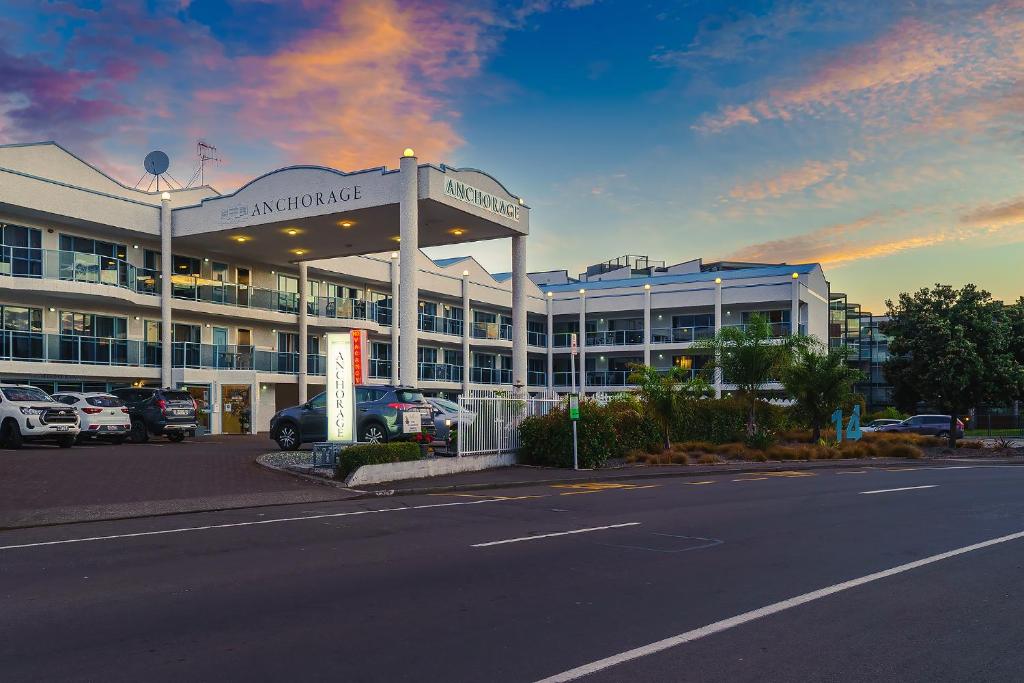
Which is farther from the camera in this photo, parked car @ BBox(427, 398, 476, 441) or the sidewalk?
parked car @ BBox(427, 398, 476, 441)

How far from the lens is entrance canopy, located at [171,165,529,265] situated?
93.1 feet

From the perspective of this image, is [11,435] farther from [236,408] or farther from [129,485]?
[236,408]

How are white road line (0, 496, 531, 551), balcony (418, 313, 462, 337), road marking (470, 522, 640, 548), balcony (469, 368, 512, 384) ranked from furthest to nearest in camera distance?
1. balcony (469, 368, 512, 384)
2. balcony (418, 313, 462, 337)
3. white road line (0, 496, 531, 551)
4. road marking (470, 522, 640, 548)

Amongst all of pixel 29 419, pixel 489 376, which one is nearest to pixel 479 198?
pixel 29 419

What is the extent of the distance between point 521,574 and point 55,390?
92.9 ft

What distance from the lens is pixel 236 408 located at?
37531mm

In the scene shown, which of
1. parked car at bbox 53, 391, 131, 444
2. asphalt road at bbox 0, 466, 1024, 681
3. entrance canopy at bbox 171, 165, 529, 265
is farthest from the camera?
entrance canopy at bbox 171, 165, 529, 265

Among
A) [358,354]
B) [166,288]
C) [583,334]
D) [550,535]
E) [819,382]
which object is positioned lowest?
[550,535]

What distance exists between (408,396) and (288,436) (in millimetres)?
3914

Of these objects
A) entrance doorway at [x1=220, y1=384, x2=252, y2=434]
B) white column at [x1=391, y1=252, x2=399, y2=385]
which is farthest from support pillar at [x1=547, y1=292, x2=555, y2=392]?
entrance doorway at [x1=220, y1=384, x2=252, y2=434]

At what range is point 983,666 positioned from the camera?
5617mm

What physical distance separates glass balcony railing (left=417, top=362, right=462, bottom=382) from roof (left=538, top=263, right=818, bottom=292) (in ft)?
42.0

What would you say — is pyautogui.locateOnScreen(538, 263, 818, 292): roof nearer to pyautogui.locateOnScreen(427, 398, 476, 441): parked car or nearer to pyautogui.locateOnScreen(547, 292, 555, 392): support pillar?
pyautogui.locateOnScreen(547, 292, 555, 392): support pillar

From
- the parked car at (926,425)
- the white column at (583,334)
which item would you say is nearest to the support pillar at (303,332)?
the white column at (583,334)
